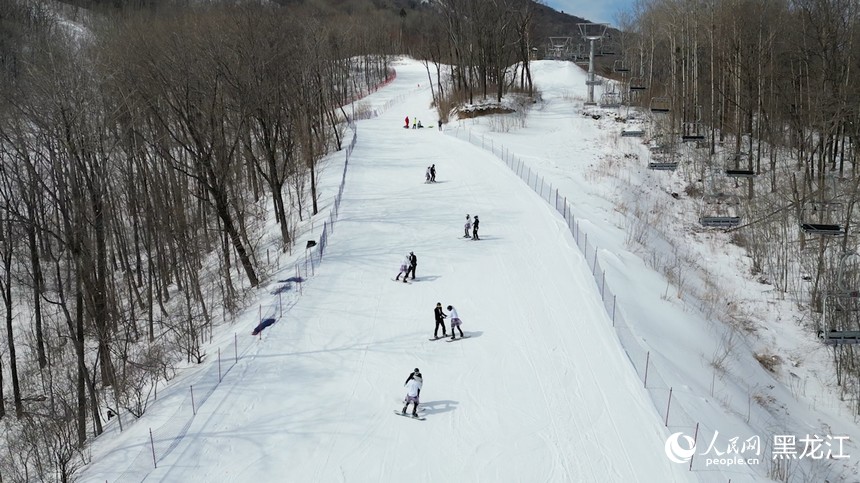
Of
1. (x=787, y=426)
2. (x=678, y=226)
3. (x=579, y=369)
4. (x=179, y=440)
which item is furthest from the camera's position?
(x=678, y=226)

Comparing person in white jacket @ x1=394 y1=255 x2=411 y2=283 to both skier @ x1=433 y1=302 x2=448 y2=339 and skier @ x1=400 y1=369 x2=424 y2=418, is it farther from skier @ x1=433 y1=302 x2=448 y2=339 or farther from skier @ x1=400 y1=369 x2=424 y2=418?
skier @ x1=400 y1=369 x2=424 y2=418

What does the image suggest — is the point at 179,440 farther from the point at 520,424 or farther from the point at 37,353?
the point at 37,353

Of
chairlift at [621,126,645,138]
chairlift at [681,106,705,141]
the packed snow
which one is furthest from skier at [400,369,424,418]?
chairlift at [681,106,705,141]

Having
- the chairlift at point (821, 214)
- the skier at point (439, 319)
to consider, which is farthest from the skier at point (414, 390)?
the chairlift at point (821, 214)

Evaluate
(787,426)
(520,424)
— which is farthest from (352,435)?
(787,426)

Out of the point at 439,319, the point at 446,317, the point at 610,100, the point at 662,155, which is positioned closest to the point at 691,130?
the point at 662,155

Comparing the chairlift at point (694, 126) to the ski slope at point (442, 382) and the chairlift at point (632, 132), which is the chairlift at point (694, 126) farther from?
the ski slope at point (442, 382)

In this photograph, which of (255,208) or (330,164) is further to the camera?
(330,164)

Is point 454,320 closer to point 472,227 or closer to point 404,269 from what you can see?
point 404,269
